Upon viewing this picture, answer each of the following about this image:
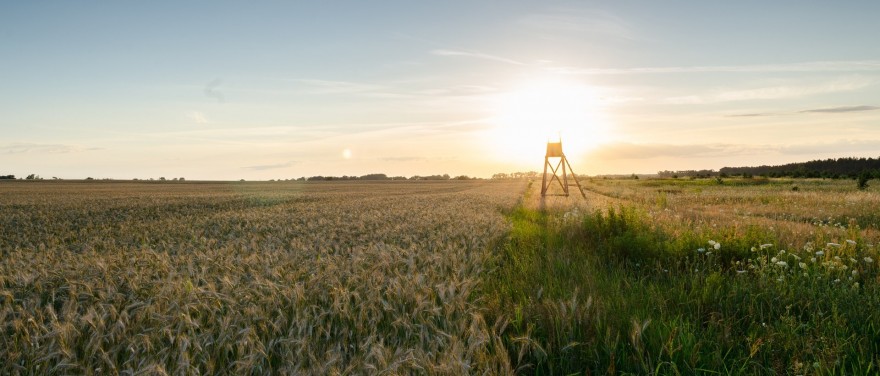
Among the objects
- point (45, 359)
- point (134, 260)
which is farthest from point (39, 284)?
point (45, 359)

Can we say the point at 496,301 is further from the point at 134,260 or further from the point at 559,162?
the point at 559,162

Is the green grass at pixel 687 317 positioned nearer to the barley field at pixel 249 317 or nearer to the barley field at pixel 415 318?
the barley field at pixel 415 318

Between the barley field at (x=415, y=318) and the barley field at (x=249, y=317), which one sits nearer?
the barley field at (x=249, y=317)

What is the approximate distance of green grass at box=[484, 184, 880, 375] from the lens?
418cm

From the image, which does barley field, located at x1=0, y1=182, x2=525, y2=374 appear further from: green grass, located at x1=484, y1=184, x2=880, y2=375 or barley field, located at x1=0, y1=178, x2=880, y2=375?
green grass, located at x1=484, y1=184, x2=880, y2=375

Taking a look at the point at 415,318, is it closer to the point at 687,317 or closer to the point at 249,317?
the point at 249,317

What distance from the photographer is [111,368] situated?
357 centimetres

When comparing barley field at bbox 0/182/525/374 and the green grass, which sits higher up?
barley field at bbox 0/182/525/374

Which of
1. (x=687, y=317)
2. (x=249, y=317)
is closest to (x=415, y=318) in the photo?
(x=249, y=317)

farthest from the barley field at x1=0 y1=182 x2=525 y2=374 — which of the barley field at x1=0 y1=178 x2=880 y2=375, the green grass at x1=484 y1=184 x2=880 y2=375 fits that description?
the green grass at x1=484 y1=184 x2=880 y2=375

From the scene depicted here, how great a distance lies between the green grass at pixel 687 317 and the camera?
4.18m

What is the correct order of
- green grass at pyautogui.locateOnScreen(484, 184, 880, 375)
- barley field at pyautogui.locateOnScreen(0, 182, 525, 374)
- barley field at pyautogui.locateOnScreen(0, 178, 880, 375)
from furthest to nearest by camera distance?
1. green grass at pyautogui.locateOnScreen(484, 184, 880, 375)
2. barley field at pyautogui.locateOnScreen(0, 178, 880, 375)
3. barley field at pyautogui.locateOnScreen(0, 182, 525, 374)

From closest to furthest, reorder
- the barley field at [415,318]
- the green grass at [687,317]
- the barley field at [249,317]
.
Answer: the barley field at [249,317], the barley field at [415,318], the green grass at [687,317]

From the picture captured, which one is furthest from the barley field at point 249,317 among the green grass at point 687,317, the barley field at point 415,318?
the green grass at point 687,317
